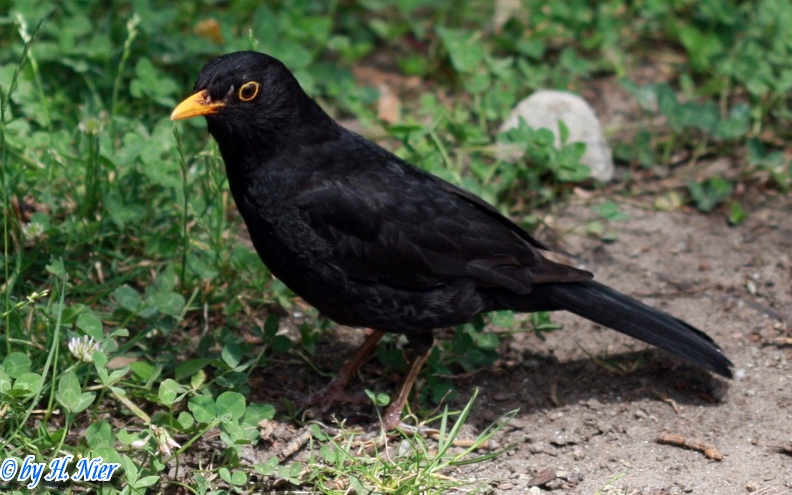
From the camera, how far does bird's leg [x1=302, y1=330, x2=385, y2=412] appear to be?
4816 millimetres

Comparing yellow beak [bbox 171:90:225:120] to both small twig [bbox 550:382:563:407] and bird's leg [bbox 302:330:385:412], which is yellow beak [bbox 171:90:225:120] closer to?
bird's leg [bbox 302:330:385:412]

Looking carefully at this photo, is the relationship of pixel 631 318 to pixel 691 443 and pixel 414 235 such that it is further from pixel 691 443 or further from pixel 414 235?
pixel 414 235

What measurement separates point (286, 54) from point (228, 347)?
2599 mm

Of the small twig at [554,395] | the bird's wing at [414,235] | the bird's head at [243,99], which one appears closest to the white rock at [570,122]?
the bird's wing at [414,235]

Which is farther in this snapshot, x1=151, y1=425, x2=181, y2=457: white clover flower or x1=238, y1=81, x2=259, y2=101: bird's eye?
x1=238, y1=81, x2=259, y2=101: bird's eye

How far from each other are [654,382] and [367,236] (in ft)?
5.25

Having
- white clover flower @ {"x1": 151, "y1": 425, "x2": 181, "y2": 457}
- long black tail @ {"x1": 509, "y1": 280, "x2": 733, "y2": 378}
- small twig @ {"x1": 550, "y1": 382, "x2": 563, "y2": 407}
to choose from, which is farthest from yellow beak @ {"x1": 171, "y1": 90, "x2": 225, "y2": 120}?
small twig @ {"x1": 550, "y1": 382, "x2": 563, "y2": 407}

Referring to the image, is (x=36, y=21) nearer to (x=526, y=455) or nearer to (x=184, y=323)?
(x=184, y=323)

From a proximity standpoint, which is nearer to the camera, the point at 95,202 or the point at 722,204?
the point at 95,202

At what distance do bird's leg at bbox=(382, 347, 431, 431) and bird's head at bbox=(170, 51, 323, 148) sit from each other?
48.7 inches

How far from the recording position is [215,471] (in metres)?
4.16

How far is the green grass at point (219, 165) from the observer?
4219 millimetres

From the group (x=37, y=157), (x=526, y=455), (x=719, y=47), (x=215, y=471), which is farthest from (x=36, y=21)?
(x=719, y=47)

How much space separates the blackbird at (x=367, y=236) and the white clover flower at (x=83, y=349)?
2.74 ft
